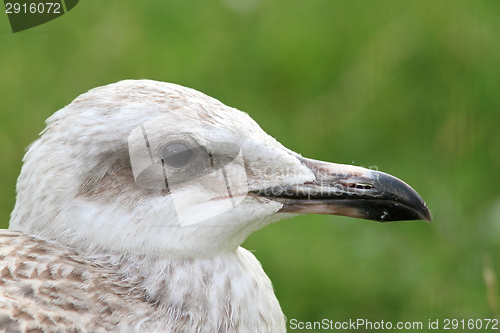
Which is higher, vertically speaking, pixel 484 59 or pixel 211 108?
pixel 211 108

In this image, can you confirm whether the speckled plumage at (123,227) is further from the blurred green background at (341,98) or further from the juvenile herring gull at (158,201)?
the blurred green background at (341,98)

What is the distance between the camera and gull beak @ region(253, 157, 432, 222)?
283 cm

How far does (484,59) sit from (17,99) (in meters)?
4.26

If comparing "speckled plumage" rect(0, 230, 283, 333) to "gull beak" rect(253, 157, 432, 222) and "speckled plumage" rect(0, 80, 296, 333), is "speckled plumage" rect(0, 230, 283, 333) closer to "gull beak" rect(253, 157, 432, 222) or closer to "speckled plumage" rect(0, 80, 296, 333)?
"speckled plumage" rect(0, 80, 296, 333)

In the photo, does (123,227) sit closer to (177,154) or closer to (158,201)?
(158,201)

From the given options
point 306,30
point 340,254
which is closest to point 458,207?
point 340,254

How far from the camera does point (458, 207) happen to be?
508 cm

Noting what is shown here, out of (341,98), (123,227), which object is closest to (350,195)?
(123,227)

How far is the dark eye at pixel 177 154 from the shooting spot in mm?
2748

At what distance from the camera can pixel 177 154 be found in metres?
2.76

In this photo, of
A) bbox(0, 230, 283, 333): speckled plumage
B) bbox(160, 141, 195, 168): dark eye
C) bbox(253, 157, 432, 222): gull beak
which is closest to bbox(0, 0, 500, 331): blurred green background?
bbox(253, 157, 432, 222): gull beak

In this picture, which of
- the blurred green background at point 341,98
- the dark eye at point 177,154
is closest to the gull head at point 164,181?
the dark eye at point 177,154

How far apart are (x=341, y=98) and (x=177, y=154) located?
11.0ft

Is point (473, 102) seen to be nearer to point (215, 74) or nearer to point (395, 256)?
point (395, 256)
